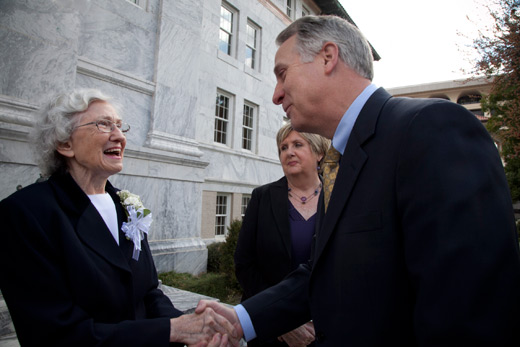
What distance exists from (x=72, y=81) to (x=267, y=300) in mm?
6115

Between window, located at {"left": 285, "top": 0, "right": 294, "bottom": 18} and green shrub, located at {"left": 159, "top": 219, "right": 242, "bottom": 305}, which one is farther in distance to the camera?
window, located at {"left": 285, "top": 0, "right": 294, "bottom": 18}

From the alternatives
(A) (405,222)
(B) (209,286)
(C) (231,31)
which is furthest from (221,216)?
(A) (405,222)

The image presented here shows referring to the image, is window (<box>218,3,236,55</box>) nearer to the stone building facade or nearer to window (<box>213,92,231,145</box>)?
the stone building facade

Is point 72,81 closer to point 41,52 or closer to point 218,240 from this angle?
point 41,52

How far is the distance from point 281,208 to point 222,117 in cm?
1123

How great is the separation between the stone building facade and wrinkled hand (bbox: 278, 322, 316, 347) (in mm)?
2843

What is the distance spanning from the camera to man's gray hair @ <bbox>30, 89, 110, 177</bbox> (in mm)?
2514

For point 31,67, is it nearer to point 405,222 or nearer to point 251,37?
point 405,222

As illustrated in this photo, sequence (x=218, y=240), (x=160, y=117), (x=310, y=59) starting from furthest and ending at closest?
(x=218, y=240) < (x=160, y=117) < (x=310, y=59)

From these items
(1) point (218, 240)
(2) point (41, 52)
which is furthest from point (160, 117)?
(1) point (218, 240)

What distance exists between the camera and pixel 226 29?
14234 millimetres

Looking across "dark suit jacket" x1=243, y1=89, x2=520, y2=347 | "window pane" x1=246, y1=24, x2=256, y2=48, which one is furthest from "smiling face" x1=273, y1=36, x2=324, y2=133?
"window pane" x1=246, y1=24, x2=256, y2=48

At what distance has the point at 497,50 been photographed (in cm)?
985

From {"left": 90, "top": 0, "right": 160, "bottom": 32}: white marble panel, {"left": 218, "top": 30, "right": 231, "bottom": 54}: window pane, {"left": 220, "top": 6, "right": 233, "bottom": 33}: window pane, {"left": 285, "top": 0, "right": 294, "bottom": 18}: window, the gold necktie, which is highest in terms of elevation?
{"left": 285, "top": 0, "right": 294, "bottom": 18}: window
